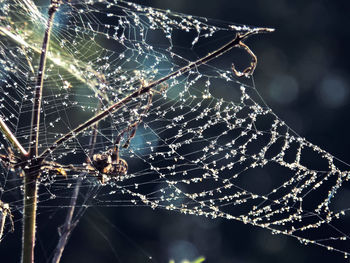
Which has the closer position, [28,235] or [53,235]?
[28,235]

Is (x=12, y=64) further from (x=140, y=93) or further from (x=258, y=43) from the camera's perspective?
(x=258, y=43)

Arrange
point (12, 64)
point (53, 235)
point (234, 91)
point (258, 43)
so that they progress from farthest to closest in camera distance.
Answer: point (258, 43), point (53, 235), point (234, 91), point (12, 64)

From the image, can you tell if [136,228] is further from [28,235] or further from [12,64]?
[28,235]

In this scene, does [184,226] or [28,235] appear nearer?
[28,235]

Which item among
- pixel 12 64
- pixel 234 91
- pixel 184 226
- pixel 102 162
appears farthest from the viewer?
pixel 184 226

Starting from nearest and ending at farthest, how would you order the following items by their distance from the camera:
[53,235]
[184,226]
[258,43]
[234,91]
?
[234,91] → [53,235] → [258,43] → [184,226]

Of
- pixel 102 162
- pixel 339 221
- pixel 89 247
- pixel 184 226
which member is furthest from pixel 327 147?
pixel 102 162

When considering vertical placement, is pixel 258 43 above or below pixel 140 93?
above

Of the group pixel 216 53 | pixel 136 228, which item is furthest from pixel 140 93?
pixel 136 228

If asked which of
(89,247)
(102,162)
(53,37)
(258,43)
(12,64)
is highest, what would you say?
(258,43)
